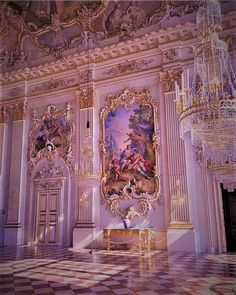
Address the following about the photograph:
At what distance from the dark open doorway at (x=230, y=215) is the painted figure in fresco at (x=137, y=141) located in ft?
8.65

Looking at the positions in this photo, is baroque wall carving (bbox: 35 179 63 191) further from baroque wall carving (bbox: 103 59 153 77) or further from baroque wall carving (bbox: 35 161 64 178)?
baroque wall carving (bbox: 103 59 153 77)

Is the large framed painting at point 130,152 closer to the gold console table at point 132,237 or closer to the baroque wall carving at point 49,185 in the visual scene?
the gold console table at point 132,237

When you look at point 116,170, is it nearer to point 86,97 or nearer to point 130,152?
point 130,152

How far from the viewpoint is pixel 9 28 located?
1238cm

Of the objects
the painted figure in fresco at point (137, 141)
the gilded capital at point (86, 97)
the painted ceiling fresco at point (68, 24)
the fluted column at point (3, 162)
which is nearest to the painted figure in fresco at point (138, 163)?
the painted figure in fresco at point (137, 141)

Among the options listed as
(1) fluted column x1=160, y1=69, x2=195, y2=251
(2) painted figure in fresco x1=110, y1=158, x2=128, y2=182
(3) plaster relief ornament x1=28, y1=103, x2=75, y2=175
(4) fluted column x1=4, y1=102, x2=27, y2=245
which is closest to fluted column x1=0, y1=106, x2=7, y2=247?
(4) fluted column x1=4, y1=102, x2=27, y2=245

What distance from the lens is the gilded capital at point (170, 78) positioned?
9453mm

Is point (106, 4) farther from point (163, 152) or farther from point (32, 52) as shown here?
point (163, 152)

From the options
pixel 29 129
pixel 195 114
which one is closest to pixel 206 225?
pixel 195 114

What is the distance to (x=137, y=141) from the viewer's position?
385 inches

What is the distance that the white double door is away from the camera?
10508mm

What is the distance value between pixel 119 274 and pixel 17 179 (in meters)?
7.21

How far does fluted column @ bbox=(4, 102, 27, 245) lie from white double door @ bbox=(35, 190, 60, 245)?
28.2 inches

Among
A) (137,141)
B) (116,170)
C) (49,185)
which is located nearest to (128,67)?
(137,141)
